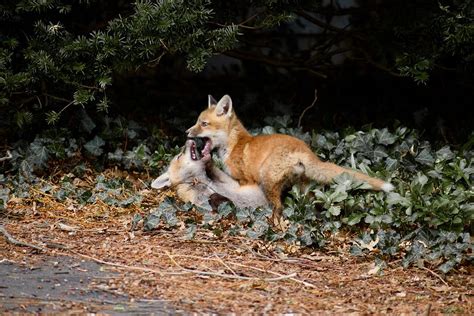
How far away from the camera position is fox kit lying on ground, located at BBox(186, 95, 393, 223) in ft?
21.7

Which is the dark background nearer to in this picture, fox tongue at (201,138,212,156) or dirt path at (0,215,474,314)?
fox tongue at (201,138,212,156)

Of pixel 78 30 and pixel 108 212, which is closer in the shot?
pixel 108 212

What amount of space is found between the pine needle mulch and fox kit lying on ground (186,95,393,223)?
0.58 metres

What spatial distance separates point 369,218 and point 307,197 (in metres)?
0.58

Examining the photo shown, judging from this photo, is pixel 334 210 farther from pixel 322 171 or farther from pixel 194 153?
pixel 194 153

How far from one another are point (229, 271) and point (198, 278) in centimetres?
27

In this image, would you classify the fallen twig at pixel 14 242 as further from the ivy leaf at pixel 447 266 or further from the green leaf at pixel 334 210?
the ivy leaf at pixel 447 266

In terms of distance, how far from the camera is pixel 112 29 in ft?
23.2

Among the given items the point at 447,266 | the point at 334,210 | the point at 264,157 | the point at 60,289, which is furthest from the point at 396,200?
the point at 60,289

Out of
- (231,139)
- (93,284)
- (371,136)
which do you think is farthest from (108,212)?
(371,136)

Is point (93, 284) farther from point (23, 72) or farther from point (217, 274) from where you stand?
point (23, 72)

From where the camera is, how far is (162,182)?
24.2 ft

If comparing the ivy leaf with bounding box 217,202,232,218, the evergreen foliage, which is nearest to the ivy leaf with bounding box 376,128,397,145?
the evergreen foliage

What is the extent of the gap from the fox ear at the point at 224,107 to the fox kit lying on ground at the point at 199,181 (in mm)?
347
